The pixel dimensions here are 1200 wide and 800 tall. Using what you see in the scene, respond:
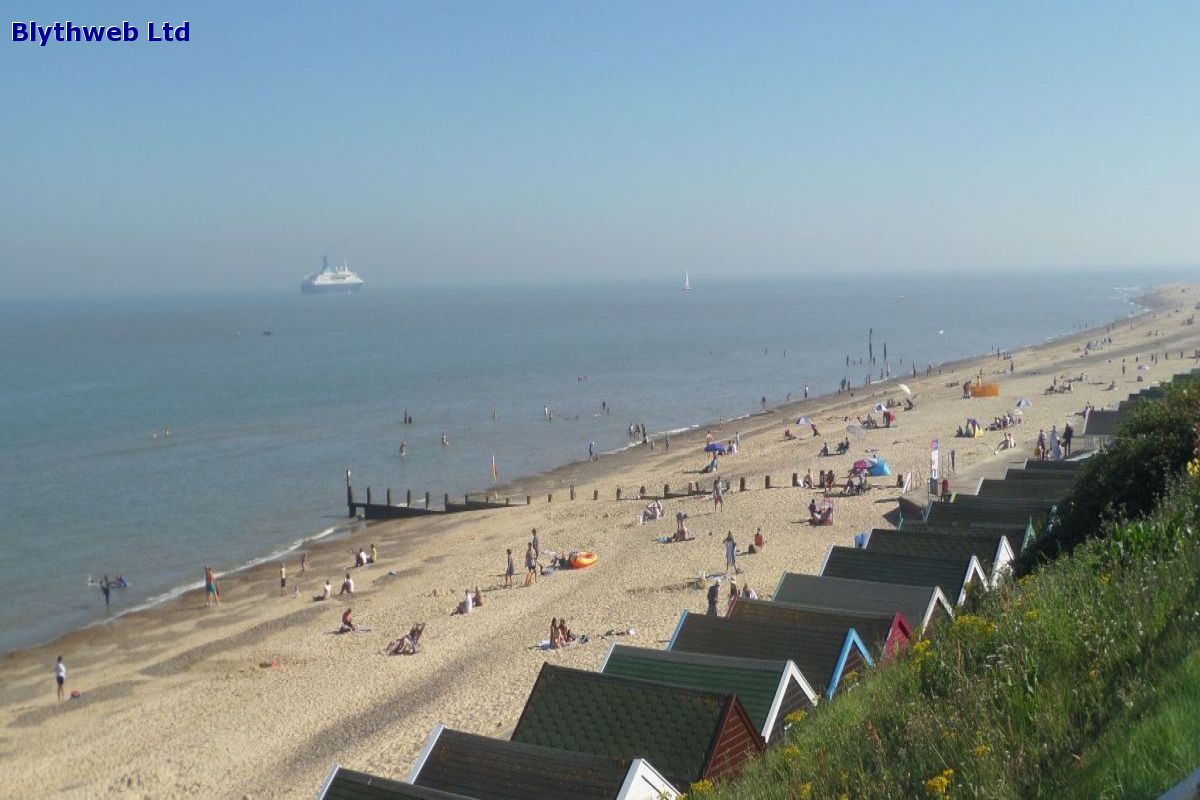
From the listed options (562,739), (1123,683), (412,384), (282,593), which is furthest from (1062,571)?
(412,384)

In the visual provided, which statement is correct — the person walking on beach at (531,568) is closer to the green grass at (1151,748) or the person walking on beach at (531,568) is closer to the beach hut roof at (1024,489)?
the beach hut roof at (1024,489)

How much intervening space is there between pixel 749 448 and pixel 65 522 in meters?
26.8

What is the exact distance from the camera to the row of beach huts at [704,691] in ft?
25.7

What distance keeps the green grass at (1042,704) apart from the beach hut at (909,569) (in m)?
5.26

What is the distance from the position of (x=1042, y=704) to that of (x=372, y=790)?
4499 millimetres

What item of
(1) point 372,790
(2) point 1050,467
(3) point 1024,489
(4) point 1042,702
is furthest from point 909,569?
(2) point 1050,467

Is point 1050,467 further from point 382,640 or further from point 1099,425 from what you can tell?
point 382,640

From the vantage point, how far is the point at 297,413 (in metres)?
66.1

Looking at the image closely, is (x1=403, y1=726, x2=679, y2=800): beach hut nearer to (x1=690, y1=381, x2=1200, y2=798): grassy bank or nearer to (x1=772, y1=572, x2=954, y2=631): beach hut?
(x1=690, y1=381, x2=1200, y2=798): grassy bank

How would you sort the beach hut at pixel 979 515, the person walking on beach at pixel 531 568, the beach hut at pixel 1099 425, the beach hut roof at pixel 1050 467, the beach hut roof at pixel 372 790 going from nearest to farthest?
the beach hut roof at pixel 372 790, the beach hut at pixel 979 515, the beach hut roof at pixel 1050 467, the person walking on beach at pixel 531 568, the beach hut at pixel 1099 425

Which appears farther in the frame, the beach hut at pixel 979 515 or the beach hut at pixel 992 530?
the beach hut at pixel 979 515

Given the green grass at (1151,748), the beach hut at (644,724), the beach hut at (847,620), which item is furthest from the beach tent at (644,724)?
the green grass at (1151,748)

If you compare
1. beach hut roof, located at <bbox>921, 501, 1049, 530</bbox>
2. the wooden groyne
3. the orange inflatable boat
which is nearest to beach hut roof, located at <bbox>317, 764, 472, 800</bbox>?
beach hut roof, located at <bbox>921, 501, 1049, 530</bbox>

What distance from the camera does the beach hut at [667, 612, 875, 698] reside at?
33.5 feet
